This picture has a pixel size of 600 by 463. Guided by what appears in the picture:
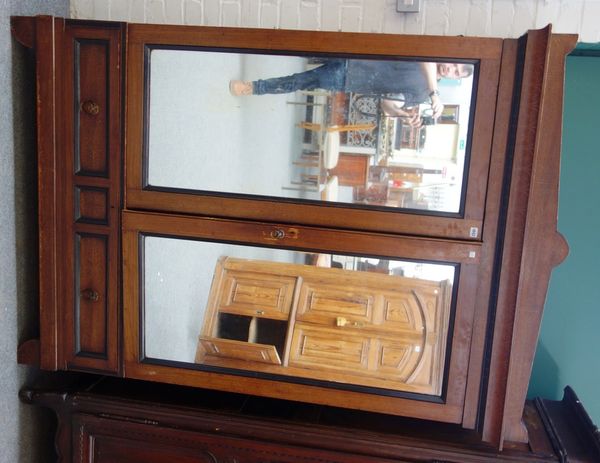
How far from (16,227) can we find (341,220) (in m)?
0.72

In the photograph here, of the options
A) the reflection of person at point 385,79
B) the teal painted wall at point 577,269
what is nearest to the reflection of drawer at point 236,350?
the reflection of person at point 385,79

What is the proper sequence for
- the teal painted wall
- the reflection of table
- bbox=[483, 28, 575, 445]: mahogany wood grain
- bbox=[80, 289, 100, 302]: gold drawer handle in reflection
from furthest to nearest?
1. the teal painted wall
2. bbox=[80, 289, 100, 302]: gold drawer handle in reflection
3. the reflection of table
4. bbox=[483, 28, 575, 445]: mahogany wood grain

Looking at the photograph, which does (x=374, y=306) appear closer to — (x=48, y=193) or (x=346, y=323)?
(x=346, y=323)

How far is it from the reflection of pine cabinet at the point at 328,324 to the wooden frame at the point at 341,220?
1.7 inches

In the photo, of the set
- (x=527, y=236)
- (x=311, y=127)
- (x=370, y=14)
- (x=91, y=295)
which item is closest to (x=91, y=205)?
(x=91, y=295)

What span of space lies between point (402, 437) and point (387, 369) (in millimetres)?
145

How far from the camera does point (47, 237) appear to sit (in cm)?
119

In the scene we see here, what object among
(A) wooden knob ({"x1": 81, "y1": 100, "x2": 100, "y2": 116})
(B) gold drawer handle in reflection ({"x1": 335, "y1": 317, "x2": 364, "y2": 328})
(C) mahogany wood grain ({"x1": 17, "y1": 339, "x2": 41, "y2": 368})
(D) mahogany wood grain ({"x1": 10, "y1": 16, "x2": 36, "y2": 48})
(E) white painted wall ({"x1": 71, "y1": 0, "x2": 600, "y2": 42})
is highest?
(E) white painted wall ({"x1": 71, "y1": 0, "x2": 600, "y2": 42})

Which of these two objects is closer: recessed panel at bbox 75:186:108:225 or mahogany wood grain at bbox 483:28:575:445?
mahogany wood grain at bbox 483:28:575:445

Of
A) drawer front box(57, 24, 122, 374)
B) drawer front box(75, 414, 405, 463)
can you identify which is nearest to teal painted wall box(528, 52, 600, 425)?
drawer front box(75, 414, 405, 463)

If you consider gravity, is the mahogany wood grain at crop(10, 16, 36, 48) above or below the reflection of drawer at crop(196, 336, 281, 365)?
above

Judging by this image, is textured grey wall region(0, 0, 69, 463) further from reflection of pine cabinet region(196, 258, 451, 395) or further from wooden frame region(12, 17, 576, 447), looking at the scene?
reflection of pine cabinet region(196, 258, 451, 395)

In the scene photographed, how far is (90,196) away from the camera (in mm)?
1178

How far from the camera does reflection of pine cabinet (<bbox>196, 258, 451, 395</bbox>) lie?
1.13 metres
